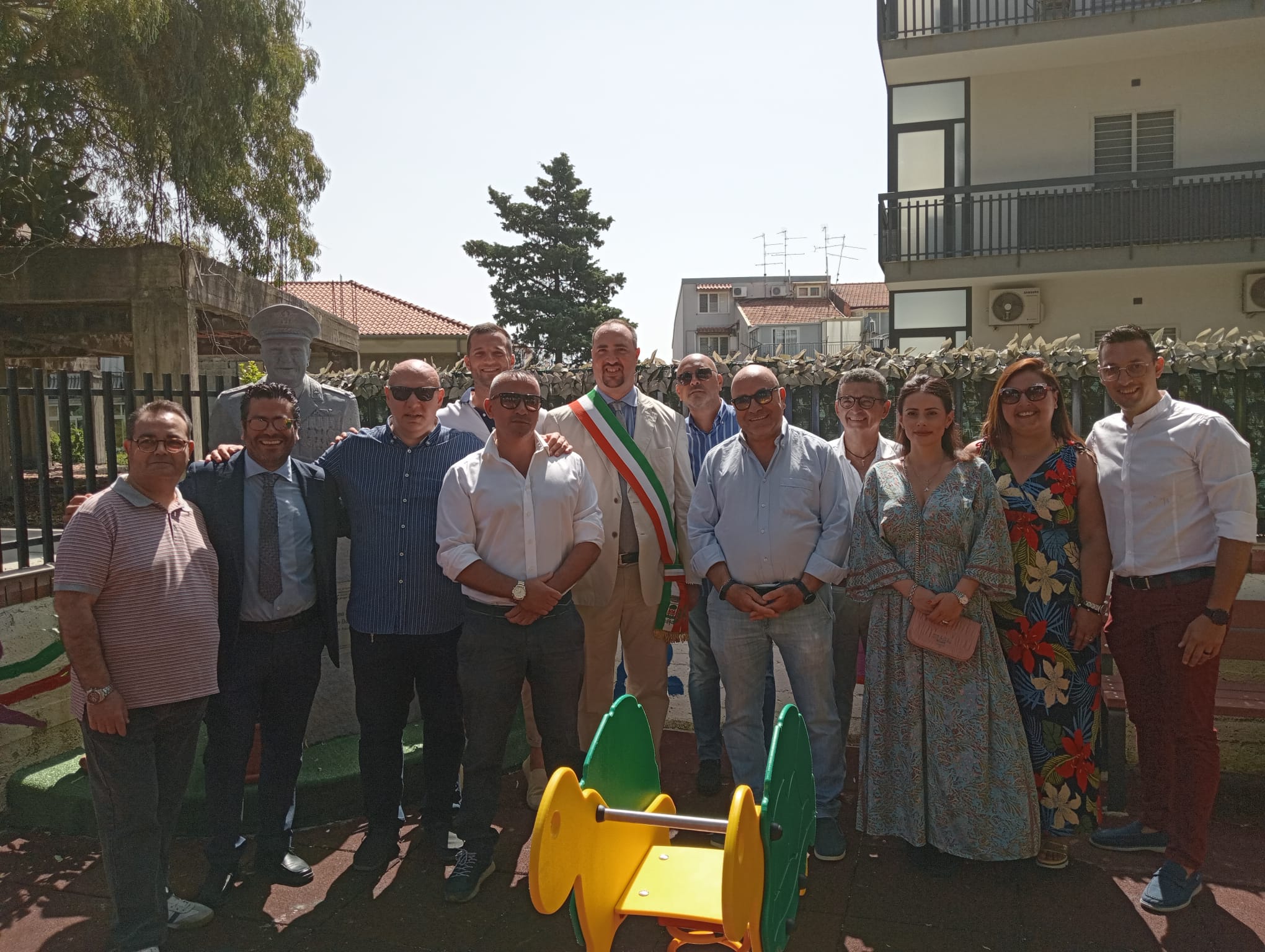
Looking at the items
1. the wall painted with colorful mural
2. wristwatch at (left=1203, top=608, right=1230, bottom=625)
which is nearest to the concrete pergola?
the wall painted with colorful mural

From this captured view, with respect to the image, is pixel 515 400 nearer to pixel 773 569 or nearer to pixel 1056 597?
pixel 773 569

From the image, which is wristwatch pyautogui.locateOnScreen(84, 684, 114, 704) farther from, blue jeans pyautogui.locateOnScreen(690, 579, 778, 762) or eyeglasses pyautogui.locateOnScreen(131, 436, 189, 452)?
blue jeans pyautogui.locateOnScreen(690, 579, 778, 762)

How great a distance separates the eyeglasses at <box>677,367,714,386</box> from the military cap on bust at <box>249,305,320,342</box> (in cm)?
182

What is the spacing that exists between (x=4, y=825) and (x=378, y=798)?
77.9 inches

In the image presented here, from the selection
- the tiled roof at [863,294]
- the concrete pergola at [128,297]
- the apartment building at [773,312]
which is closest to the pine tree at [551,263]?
the apartment building at [773,312]

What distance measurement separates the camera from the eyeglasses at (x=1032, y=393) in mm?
3736

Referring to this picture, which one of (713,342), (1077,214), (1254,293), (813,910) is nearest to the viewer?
(813,910)

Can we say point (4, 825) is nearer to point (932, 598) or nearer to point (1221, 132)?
point (932, 598)

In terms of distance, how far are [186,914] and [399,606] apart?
4.47 ft

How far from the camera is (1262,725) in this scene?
488 centimetres

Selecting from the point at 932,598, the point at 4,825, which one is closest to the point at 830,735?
the point at 932,598

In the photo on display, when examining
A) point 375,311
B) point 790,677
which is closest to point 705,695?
point 790,677

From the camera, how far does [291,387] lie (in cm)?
475

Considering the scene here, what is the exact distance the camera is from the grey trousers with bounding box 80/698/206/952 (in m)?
3.25
